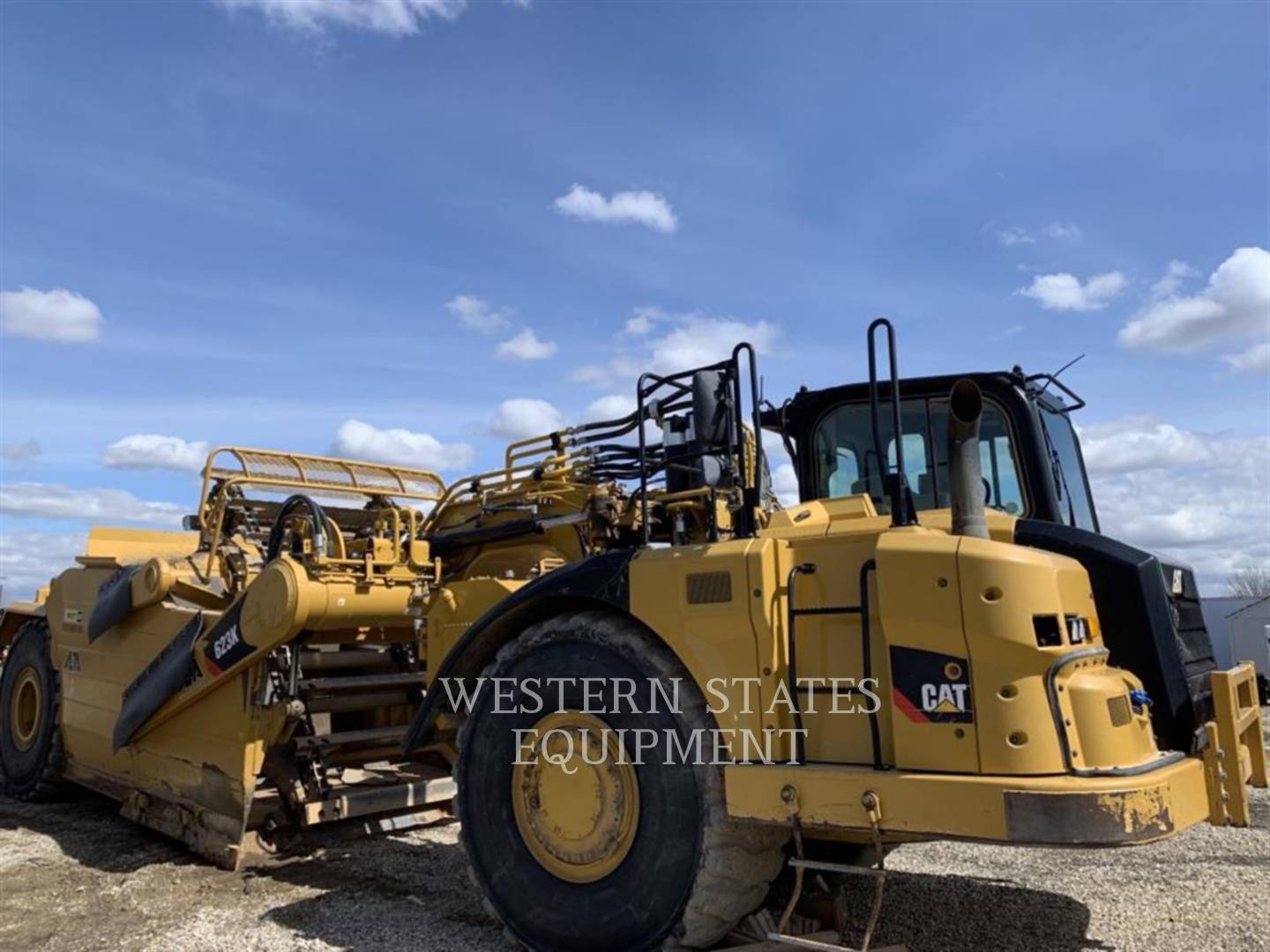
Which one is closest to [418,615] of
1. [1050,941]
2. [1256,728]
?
[1050,941]

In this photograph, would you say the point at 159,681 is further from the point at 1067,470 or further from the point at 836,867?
the point at 1067,470

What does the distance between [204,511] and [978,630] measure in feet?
18.9

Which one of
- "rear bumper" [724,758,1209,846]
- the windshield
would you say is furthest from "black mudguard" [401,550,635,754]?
the windshield

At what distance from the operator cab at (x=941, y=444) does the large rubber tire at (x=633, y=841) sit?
142 centimetres

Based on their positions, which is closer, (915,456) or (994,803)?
(994,803)

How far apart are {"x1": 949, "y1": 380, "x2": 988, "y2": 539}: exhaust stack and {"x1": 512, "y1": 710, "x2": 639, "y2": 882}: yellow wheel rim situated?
4.92 feet

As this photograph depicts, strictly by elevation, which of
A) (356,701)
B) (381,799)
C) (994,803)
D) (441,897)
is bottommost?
(441,897)

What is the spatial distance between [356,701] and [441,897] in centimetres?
155

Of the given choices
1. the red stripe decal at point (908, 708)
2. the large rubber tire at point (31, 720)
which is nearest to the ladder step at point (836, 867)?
the red stripe decal at point (908, 708)

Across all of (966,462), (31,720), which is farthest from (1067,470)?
(31,720)

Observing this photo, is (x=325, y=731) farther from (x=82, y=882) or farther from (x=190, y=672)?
(x=82, y=882)

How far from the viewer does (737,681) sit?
3.56 m

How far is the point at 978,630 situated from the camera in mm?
3158

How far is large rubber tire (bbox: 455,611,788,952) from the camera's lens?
3.54 metres
